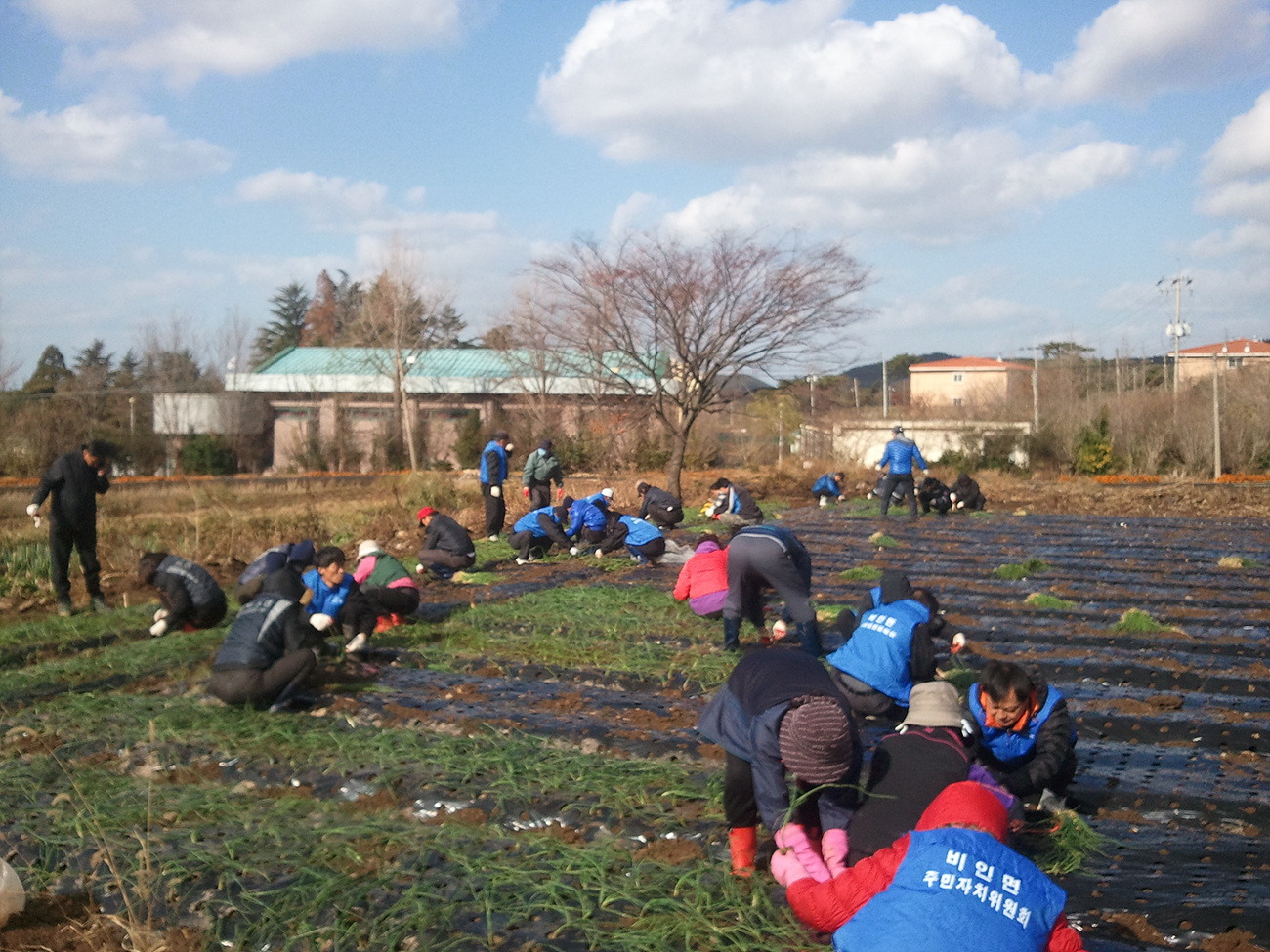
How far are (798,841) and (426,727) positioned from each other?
2.33 m

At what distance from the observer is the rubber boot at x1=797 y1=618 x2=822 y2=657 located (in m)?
6.42

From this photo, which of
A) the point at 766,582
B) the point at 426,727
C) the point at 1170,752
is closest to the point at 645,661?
the point at 766,582

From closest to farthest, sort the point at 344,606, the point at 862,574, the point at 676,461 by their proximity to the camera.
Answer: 1. the point at 344,606
2. the point at 862,574
3. the point at 676,461

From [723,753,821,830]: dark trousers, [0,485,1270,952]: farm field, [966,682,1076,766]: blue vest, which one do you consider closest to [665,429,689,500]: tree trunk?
[0,485,1270,952]: farm field

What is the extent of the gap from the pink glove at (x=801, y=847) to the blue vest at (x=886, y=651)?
72.0 inches

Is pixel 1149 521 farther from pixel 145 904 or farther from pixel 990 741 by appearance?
pixel 145 904

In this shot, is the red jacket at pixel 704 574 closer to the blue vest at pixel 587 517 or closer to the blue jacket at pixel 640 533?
the blue jacket at pixel 640 533

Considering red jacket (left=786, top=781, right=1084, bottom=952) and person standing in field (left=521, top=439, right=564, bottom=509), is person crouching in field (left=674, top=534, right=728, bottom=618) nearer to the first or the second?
red jacket (left=786, top=781, right=1084, bottom=952)

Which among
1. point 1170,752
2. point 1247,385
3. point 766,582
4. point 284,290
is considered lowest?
point 1170,752

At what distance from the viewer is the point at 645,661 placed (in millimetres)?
6234

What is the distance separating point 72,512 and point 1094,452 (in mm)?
25788

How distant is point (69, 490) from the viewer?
8617mm

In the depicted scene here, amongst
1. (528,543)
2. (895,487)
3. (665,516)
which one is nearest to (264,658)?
(528,543)

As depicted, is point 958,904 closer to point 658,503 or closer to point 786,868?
point 786,868
